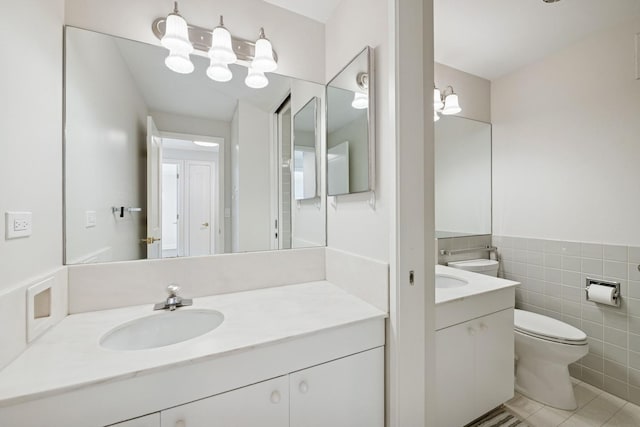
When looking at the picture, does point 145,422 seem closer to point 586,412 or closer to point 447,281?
point 447,281

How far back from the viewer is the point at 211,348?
2.64 feet

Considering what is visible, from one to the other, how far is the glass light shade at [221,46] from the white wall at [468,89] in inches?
66.9

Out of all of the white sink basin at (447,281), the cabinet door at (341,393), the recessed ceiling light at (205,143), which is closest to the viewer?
the cabinet door at (341,393)

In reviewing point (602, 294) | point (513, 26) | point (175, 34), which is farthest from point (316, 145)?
point (602, 294)

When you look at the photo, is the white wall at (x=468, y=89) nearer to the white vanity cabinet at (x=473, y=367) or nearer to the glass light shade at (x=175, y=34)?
the white vanity cabinet at (x=473, y=367)

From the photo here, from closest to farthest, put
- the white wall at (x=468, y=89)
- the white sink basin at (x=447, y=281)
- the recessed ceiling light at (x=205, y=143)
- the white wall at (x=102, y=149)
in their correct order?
1. the white wall at (x=102, y=149)
2. the recessed ceiling light at (x=205, y=143)
3. the white sink basin at (x=447, y=281)
4. the white wall at (x=468, y=89)

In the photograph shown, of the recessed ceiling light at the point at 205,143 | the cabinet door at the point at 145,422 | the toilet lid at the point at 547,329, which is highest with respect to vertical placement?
the recessed ceiling light at the point at 205,143

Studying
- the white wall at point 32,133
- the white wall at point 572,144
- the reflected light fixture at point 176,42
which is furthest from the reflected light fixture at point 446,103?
the white wall at point 32,133

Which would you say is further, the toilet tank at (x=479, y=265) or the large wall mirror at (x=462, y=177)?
the large wall mirror at (x=462, y=177)

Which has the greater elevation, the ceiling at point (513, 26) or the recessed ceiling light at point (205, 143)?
the ceiling at point (513, 26)

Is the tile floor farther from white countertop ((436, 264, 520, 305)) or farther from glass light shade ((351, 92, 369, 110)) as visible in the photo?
glass light shade ((351, 92, 369, 110))

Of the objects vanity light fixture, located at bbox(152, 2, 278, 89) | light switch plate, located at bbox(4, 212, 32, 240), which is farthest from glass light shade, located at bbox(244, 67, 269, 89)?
light switch plate, located at bbox(4, 212, 32, 240)

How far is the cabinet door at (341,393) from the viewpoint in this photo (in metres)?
0.92

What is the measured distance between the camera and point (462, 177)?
237 cm
